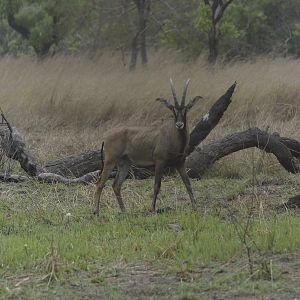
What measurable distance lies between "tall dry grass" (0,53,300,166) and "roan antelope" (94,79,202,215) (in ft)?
15.1

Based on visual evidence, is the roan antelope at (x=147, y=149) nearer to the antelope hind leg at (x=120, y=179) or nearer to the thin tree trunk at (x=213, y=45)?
the antelope hind leg at (x=120, y=179)

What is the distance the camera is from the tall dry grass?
47.0ft

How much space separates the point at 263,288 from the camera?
5.14 meters

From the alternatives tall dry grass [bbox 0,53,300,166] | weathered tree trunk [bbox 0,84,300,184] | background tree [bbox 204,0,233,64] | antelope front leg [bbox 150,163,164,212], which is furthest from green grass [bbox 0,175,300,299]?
background tree [bbox 204,0,233,64]

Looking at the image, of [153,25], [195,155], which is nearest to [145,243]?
[195,155]

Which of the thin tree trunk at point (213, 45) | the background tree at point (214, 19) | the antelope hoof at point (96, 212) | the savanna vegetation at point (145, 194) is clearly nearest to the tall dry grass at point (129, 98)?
the savanna vegetation at point (145, 194)

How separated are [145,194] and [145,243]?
3.26 m

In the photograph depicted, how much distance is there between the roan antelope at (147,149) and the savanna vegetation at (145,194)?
1.13ft

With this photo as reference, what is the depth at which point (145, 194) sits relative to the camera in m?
9.73

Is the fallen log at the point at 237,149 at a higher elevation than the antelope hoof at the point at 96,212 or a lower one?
lower

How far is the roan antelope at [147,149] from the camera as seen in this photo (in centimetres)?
834

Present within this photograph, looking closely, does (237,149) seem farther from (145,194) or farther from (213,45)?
(213,45)

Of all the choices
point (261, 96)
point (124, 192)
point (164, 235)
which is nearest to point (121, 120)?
point (261, 96)

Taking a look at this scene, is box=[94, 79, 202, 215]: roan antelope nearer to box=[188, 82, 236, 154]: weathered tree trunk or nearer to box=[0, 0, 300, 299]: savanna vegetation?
box=[0, 0, 300, 299]: savanna vegetation
